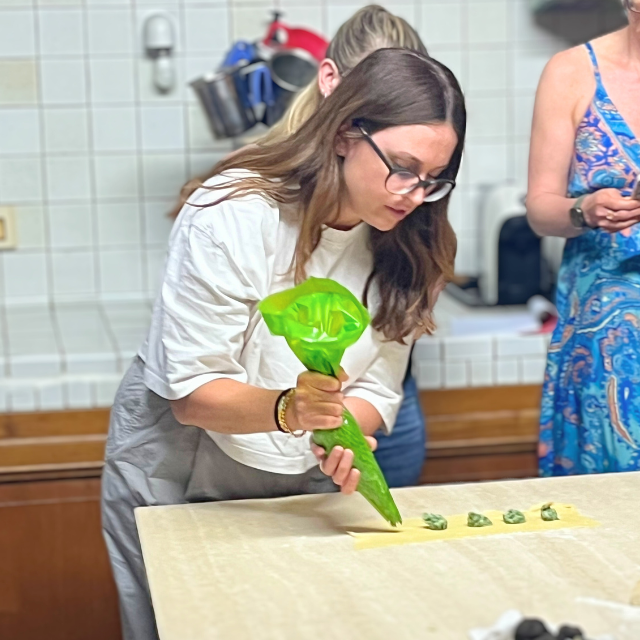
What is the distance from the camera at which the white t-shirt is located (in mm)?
1332

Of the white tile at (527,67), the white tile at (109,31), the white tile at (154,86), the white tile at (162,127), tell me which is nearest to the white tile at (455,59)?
the white tile at (527,67)

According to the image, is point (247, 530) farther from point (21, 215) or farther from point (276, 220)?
point (21, 215)

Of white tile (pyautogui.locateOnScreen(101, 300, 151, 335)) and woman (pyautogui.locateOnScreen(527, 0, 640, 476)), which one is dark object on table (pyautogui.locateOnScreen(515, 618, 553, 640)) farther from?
white tile (pyautogui.locateOnScreen(101, 300, 151, 335))

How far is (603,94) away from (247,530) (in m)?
0.92

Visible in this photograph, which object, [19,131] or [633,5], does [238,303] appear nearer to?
[633,5]

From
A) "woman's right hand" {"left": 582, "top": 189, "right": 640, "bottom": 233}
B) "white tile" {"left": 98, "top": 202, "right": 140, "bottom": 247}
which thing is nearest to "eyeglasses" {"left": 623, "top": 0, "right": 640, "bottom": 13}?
"woman's right hand" {"left": 582, "top": 189, "right": 640, "bottom": 233}

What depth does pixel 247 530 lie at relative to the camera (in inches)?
49.7

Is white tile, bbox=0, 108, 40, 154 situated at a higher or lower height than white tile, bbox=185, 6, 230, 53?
lower

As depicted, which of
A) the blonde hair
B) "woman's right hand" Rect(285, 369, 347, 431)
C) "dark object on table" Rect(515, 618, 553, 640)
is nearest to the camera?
"dark object on table" Rect(515, 618, 553, 640)

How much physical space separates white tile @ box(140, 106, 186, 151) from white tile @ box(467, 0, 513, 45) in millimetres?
852

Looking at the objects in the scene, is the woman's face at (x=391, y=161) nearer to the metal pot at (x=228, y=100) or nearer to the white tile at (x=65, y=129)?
the metal pot at (x=228, y=100)

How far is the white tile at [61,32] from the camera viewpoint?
271 centimetres

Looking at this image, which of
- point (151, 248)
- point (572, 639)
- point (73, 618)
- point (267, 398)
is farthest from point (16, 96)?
point (572, 639)

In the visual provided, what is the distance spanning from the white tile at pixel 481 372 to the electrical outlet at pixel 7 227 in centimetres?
130
